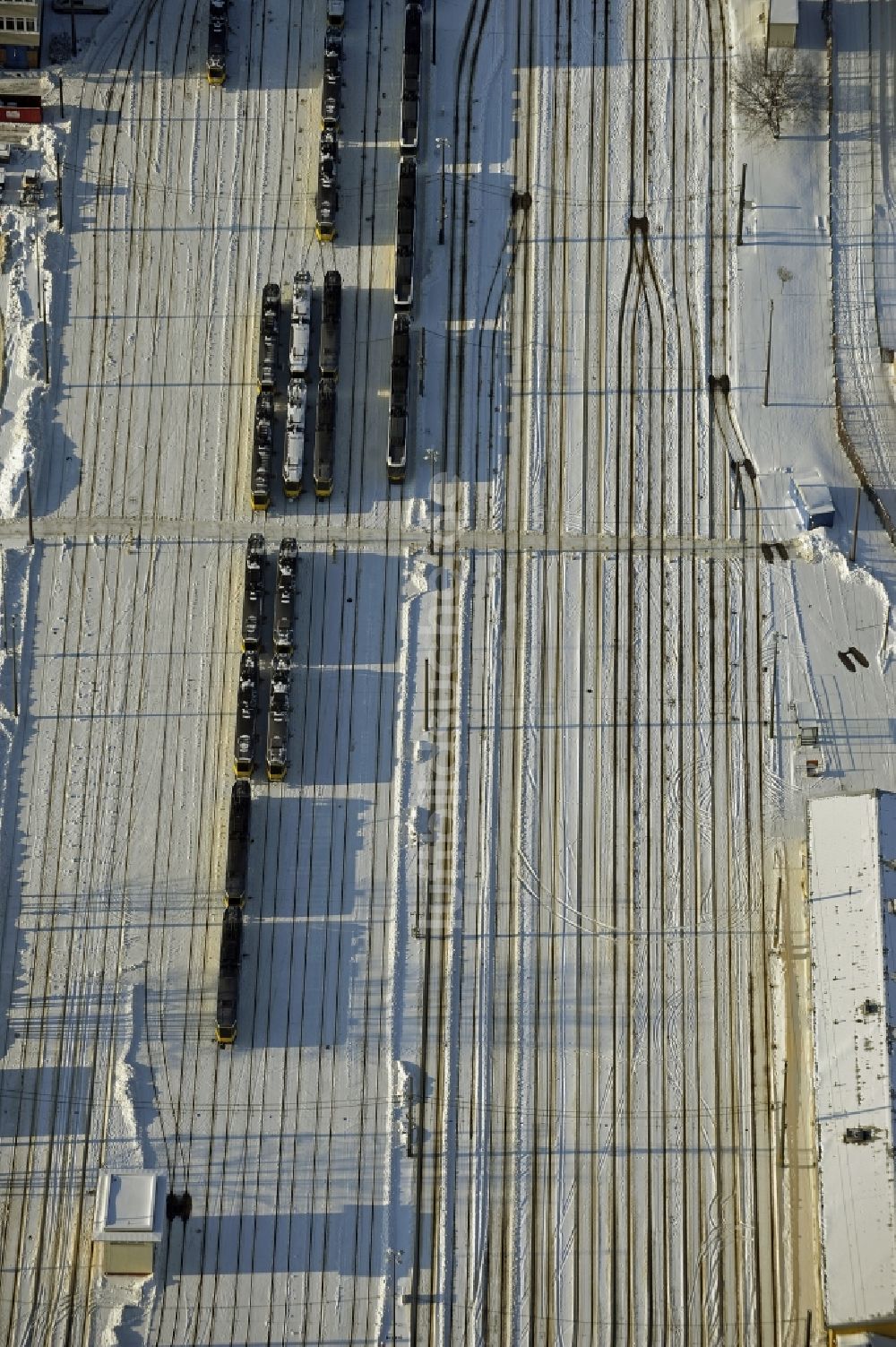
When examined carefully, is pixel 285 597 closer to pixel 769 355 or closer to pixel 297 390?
pixel 297 390

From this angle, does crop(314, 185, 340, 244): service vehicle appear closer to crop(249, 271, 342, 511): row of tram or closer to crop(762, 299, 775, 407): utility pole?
crop(249, 271, 342, 511): row of tram

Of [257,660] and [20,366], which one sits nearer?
[257,660]

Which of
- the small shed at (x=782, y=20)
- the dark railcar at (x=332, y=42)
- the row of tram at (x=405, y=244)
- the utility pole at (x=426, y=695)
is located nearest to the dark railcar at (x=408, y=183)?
the row of tram at (x=405, y=244)

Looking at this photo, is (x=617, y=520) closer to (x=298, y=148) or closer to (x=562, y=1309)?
(x=298, y=148)

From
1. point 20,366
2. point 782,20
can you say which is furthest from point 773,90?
point 20,366

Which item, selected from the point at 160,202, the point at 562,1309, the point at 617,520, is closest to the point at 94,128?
the point at 160,202

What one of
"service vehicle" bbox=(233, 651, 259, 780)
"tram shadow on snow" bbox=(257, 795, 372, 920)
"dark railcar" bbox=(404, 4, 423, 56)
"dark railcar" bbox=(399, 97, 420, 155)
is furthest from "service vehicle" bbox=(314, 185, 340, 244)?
"tram shadow on snow" bbox=(257, 795, 372, 920)
